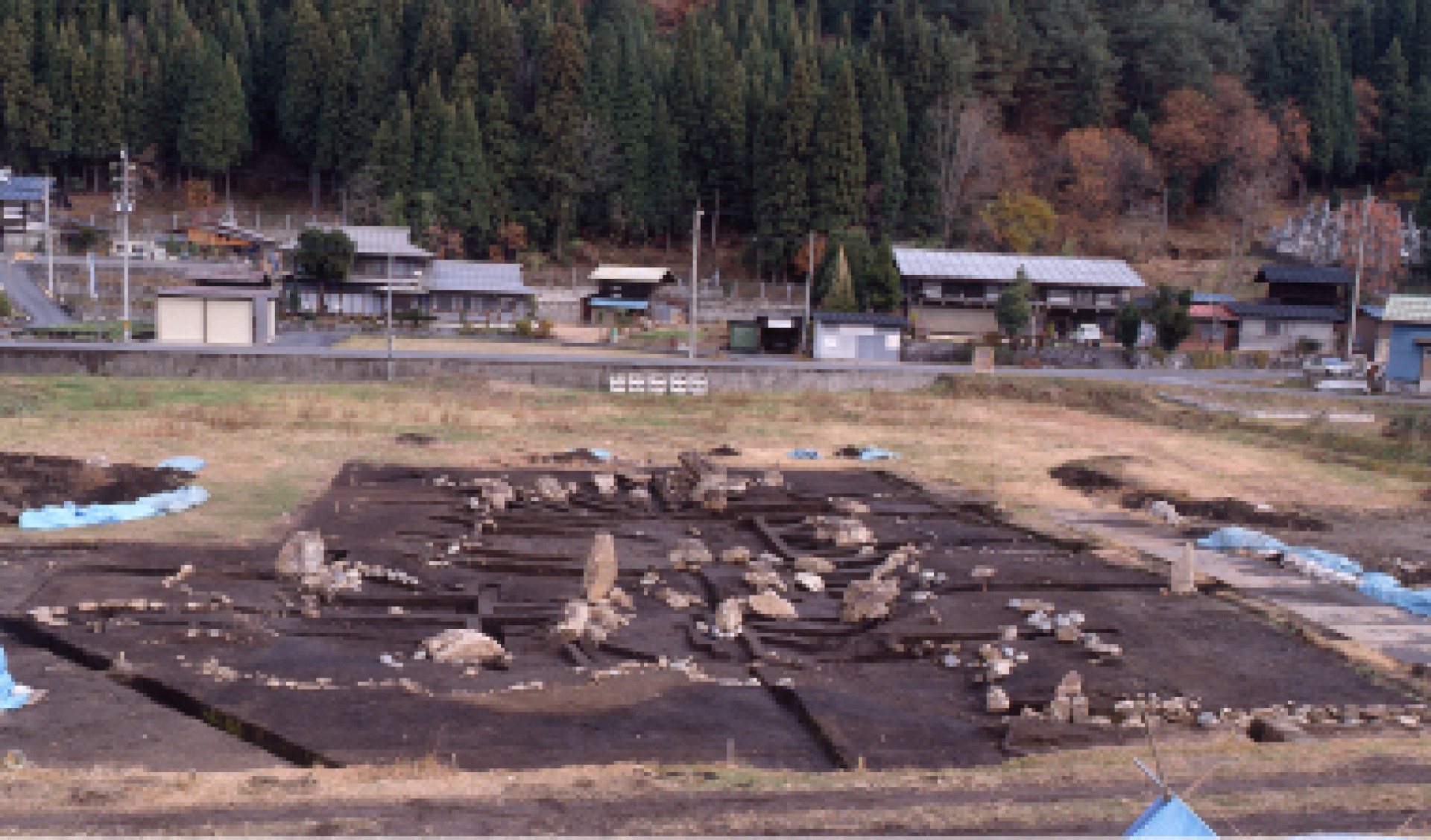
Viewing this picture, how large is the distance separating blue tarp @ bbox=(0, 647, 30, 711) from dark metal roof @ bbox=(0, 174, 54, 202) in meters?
62.4

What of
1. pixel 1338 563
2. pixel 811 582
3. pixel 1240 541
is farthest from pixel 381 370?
pixel 1338 563

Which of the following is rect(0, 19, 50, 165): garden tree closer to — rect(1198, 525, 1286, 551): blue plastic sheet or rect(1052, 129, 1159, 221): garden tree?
rect(1052, 129, 1159, 221): garden tree

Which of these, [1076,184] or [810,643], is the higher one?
[1076,184]

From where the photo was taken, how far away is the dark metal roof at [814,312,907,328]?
5203 centimetres

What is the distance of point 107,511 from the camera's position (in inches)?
792

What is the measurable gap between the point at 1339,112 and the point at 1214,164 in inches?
535

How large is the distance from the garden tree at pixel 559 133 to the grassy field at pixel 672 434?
35.2m

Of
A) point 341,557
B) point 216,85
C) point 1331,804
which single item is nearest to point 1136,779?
point 1331,804

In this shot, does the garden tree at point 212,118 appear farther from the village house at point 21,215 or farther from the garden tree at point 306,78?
the village house at point 21,215

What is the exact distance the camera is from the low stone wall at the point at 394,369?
38.5m

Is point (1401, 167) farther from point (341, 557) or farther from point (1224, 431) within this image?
point (341, 557)

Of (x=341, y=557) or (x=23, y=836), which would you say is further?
(x=341, y=557)

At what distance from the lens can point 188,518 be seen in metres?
20.5

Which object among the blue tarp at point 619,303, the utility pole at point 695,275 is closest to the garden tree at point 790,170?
the utility pole at point 695,275
